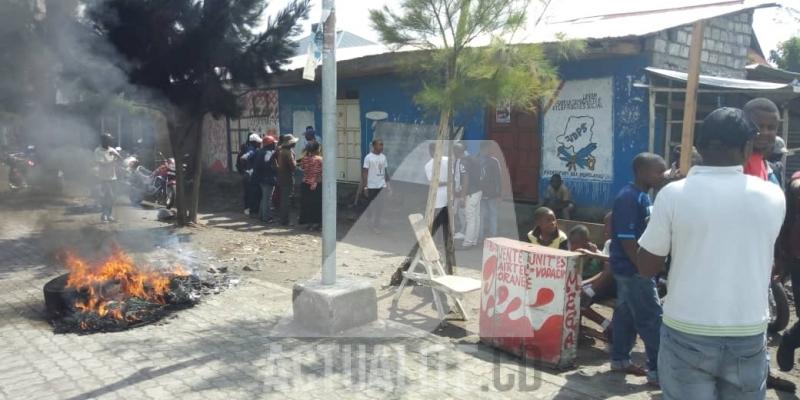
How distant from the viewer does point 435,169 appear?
6742mm

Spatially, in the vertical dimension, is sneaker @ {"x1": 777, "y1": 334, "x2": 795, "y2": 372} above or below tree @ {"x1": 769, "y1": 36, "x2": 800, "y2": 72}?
below

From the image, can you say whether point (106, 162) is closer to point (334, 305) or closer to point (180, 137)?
point (180, 137)

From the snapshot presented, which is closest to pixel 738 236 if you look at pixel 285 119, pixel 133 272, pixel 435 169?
pixel 435 169

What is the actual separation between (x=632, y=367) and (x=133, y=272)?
4.78 metres

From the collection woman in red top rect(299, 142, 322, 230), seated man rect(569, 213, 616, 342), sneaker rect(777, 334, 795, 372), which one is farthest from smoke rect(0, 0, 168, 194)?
sneaker rect(777, 334, 795, 372)

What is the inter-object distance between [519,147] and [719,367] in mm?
9051

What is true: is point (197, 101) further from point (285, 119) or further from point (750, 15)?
point (750, 15)

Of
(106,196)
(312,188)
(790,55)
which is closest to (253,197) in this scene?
(312,188)

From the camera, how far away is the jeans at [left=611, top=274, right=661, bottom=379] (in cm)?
413

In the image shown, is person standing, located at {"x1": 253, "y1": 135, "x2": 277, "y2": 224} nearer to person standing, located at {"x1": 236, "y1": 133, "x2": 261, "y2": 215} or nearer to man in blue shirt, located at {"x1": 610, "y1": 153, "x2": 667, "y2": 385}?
person standing, located at {"x1": 236, "y1": 133, "x2": 261, "y2": 215}

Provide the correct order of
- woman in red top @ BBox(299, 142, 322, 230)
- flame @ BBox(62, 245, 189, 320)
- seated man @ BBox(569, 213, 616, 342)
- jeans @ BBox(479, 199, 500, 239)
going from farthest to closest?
woman in red top @ BBox(299, 142, 322, 230) → jeans @ BBox(479, 199, 500, 239) → flame @ BBox(62, 245, 189, 320) → seated man @ BBox(569, 213, 616, 342)

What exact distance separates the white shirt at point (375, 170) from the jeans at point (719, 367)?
8.80m

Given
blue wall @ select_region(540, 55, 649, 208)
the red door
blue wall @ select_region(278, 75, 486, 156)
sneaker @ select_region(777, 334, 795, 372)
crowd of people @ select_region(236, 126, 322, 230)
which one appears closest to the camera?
sneaker @ select_region(777, 334, 795, 372)

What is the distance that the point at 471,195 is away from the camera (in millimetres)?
9664
